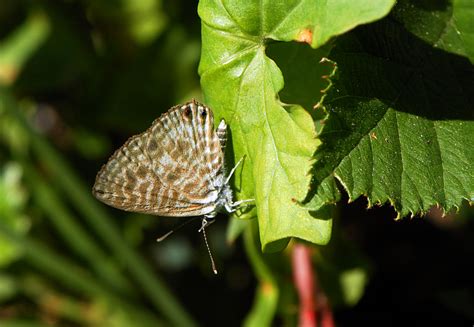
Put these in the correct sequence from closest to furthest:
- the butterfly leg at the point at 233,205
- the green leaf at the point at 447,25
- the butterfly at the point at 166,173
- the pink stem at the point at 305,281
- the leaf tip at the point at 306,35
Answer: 1. the leaf tip at the point at 306,35
2. the green leaf at the point at 447,25
3. the butterfly leg at the point at 233,205
4. the butterfly at the point at 166,173
5. the pink stem at the point at 305,281

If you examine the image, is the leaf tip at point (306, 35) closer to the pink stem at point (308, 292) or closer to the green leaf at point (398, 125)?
the green leaf at point (398, 125)

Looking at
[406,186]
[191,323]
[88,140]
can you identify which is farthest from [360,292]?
[88,140]

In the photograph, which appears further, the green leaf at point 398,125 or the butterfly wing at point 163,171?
the butterfly wing at point 163,171

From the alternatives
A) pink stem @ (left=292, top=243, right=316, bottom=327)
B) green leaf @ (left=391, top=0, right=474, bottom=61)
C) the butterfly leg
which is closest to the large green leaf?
the butterfly leg

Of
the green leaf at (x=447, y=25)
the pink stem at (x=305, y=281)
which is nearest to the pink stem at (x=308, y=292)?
the pink stem at (x=305, y=281)

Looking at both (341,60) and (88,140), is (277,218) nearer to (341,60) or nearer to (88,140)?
(341,60)

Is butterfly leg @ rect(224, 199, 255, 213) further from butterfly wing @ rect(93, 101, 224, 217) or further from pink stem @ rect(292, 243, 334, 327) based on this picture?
pink stem @ rect(292, 243, 334, 327)

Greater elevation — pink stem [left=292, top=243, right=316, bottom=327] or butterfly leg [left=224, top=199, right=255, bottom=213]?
butterfly leg [left=224, top=199, right=255, bottom=213]
